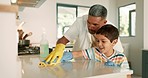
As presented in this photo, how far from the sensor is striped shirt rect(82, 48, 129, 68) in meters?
1.10

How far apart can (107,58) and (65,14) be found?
3448mm

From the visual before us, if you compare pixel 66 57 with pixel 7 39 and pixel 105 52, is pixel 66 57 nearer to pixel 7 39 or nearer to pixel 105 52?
pixel 105 52

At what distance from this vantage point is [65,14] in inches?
177

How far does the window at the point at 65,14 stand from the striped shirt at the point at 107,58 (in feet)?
10.3

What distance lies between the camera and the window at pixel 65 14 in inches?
173

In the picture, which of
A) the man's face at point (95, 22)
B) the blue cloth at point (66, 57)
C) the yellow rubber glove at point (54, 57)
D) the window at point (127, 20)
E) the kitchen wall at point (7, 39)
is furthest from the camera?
the window at point (127, 20)

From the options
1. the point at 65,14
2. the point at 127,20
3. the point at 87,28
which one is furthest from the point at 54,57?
the point at 127,20

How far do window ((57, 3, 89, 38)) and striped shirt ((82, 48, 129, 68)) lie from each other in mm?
3150

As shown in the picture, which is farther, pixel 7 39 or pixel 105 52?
pixel 105 52

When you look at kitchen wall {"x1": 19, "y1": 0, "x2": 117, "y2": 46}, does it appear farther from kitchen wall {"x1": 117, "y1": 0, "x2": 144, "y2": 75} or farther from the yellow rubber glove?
the yellow rubber glove

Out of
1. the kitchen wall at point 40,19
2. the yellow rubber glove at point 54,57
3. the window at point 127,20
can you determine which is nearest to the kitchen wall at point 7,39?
the yellow rubber glove at point 54,57

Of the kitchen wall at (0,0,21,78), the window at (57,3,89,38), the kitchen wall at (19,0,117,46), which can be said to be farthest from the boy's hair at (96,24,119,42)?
the window at (57,3,89,38)

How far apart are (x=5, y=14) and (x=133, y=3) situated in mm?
4614

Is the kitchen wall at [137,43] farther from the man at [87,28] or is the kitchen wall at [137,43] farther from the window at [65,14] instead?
the man at [87,28]
